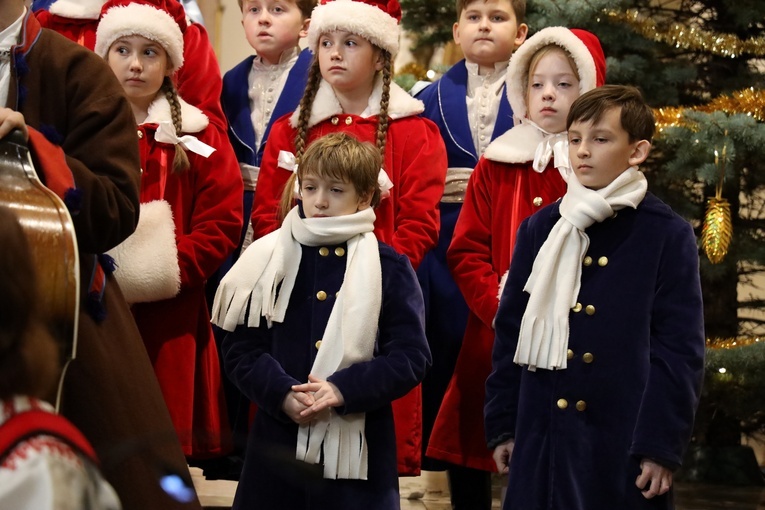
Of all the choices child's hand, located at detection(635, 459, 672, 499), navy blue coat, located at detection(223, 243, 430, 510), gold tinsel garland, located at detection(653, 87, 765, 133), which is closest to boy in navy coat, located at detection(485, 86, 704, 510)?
child's hand, located at detection(635, 459, 672, 499)

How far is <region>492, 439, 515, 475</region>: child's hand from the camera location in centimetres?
303

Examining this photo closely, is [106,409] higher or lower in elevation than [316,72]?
lower

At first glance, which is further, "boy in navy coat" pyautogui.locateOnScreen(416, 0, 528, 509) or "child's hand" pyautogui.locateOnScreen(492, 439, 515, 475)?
"boy in navy coat" pyautogui.locateOnScreen(416, 0, 528, 509)

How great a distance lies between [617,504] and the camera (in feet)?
9.15

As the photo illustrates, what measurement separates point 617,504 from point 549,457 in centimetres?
20

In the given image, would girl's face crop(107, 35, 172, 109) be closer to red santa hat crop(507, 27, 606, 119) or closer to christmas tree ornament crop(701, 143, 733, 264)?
red santa hat crop(507, 27, 606, 119)

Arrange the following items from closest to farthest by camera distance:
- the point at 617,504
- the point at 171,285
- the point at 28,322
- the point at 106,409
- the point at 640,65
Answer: the point at 28,322
the point at 106,409
the point at 617,504
the point at 171,285
the point at 640,65

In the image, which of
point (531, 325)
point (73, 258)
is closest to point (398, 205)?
point (531, 325)

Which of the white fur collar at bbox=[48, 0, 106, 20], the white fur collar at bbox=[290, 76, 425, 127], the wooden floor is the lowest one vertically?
the wooden floor

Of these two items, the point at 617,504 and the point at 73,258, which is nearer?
the point at 73,258

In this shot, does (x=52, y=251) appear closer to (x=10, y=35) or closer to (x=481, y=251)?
(x=10, y=35)

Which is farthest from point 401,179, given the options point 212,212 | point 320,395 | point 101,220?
point 101,220

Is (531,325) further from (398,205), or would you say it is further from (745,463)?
(745,463)

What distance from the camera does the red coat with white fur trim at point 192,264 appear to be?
11.9ft
